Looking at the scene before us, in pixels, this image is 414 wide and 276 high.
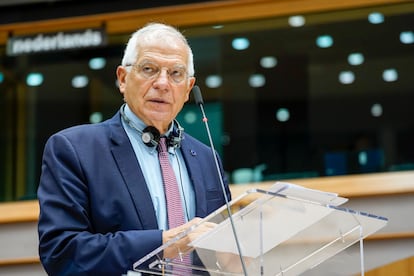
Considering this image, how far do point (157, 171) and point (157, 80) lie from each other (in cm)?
28

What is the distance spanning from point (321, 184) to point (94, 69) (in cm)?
194

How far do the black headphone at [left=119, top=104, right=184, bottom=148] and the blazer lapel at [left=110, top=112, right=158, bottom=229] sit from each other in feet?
0.17

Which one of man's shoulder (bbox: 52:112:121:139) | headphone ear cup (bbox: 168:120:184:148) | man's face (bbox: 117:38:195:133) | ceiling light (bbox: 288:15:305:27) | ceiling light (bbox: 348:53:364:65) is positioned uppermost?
ceiling light (bbox: 288:15:305:27)

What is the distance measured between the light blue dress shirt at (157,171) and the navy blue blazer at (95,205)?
26 millimetres

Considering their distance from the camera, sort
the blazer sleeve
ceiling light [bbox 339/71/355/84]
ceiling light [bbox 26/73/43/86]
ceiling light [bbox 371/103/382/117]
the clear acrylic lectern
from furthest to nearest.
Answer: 1. ceiling light [bbox 26/73/43/86]
2. ceiling light [bbox 339/71/355/84]
3. ceiling light [bbox 371/103/382/117]
4. the blazer sleeve
5. the clear acrylic lectern

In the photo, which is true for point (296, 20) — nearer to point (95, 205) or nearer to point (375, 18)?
point (375, 18)

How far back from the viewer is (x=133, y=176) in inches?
87.9

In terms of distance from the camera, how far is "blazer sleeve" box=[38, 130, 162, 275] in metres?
2.03

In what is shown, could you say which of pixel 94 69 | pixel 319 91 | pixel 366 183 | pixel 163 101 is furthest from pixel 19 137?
pixel 163 101

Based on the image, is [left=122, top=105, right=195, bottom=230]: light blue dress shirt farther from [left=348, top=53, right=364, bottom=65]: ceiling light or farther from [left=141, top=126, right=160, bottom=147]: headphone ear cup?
[left=348, top=53, right=364, bottom=65]: ceiling light

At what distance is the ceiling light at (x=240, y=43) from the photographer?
17.6ft

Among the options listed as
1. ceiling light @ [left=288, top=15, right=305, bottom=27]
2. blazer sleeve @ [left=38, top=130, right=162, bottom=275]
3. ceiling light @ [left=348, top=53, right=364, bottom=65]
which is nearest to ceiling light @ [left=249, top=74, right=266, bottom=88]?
ceiling light @ [left=288, top=15, right=305, bottom=27]

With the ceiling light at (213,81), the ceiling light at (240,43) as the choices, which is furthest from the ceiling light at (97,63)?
the ceiling light at (240,43)

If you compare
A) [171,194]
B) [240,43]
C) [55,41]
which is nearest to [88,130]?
[171,194]
